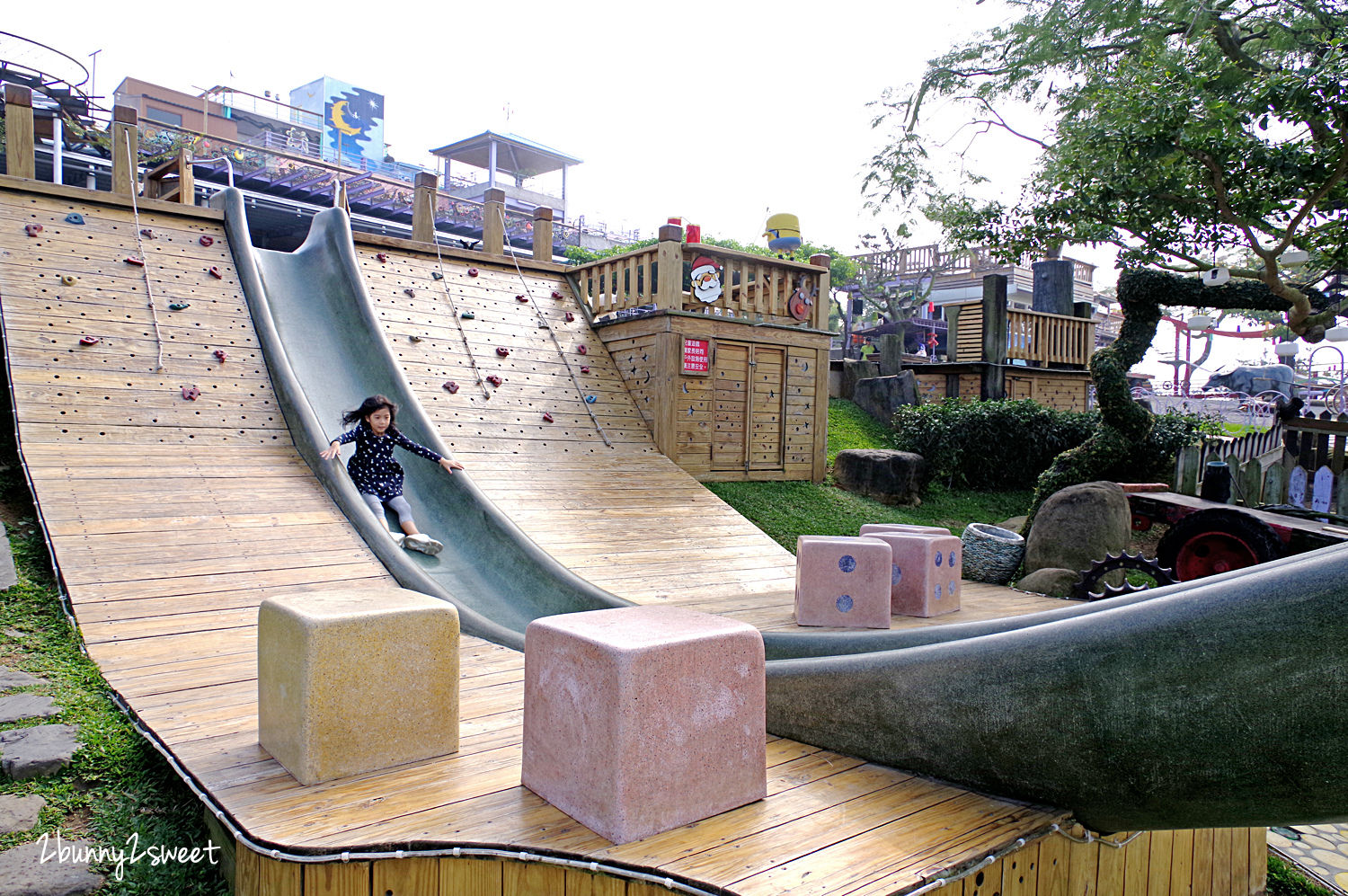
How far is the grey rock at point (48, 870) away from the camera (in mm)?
2420

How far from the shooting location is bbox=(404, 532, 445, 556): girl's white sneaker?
6859mm

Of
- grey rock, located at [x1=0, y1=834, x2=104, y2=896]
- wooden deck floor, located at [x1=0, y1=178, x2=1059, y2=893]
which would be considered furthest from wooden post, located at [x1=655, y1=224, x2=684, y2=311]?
grey rock, located at [x1=0, y1=834, x2=104, y2=896]

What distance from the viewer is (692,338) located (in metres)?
10.2

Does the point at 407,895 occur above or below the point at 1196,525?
below

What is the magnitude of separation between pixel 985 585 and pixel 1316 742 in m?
6.10

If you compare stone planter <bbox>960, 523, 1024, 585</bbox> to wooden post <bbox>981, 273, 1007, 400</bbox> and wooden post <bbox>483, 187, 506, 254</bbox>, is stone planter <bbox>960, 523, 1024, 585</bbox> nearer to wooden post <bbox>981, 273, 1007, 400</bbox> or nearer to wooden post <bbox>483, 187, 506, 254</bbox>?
wooden post <bbox>981, 273, 1007, 400</bbox>

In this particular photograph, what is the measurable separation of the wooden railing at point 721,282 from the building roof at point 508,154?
41100 mm

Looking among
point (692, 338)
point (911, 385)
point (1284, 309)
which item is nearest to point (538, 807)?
point (692, 338)

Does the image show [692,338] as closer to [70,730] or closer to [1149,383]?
[70,730]

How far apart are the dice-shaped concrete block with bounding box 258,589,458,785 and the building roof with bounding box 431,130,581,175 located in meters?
49.6

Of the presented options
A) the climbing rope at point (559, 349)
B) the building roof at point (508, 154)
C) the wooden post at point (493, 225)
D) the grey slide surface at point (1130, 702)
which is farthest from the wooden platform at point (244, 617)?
the building roof at point (508, 154)

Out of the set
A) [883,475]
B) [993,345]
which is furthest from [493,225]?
[993,345]

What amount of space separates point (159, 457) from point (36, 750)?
13.6 ft

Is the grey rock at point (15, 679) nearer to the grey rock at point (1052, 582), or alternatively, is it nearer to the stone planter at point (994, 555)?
the grey rock at point (1052, 582)
